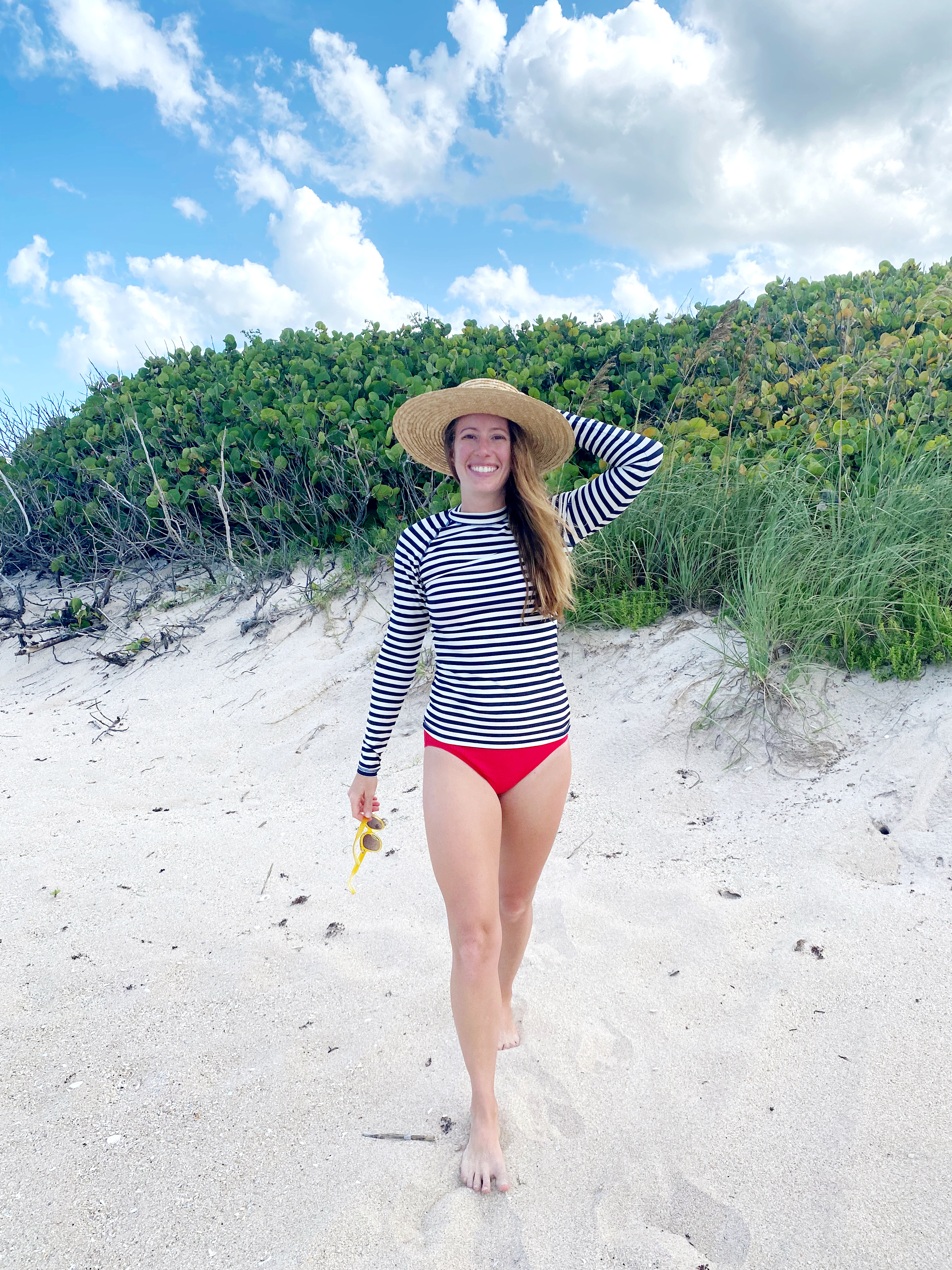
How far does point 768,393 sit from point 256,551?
4.80m

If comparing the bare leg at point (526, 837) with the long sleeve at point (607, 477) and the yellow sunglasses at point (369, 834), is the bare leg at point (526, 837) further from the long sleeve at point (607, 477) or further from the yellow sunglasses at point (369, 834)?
the long sleeve at point (607, 477)

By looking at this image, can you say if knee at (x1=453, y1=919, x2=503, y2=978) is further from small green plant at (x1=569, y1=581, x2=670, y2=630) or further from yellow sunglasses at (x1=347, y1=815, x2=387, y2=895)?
small green plant at (x1=569, y1=581, x2=670, y2=630)

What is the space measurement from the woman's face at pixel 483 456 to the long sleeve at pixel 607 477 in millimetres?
265

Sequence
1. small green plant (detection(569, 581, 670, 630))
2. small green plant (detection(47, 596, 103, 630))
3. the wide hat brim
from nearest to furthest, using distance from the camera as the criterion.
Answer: the wide hat brim
small green plant (detection(569, 581, 670, 630))
small green plant (detection(47, 596, 103, 630))

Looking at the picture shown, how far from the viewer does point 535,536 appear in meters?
2.48

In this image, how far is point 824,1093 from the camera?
2.54 metres

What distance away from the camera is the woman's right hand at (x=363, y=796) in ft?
8.65

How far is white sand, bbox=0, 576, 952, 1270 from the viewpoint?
88.2 inches

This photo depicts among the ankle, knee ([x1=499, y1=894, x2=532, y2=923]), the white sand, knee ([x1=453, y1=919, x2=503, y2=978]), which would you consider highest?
knee ([x1=453, y1=919, x2=503, y2=978])

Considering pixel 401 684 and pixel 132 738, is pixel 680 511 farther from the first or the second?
pixel 132 738

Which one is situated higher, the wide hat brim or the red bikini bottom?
the wide hat brim

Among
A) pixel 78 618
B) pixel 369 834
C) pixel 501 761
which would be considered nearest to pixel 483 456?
pixel 501 761

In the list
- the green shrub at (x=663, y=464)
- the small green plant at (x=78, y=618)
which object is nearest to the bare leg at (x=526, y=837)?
the green shrub at (x=663, y=464)

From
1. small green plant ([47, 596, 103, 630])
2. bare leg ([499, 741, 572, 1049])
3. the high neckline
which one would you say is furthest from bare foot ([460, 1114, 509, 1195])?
small green plant ([47, 596, 103, 630])
